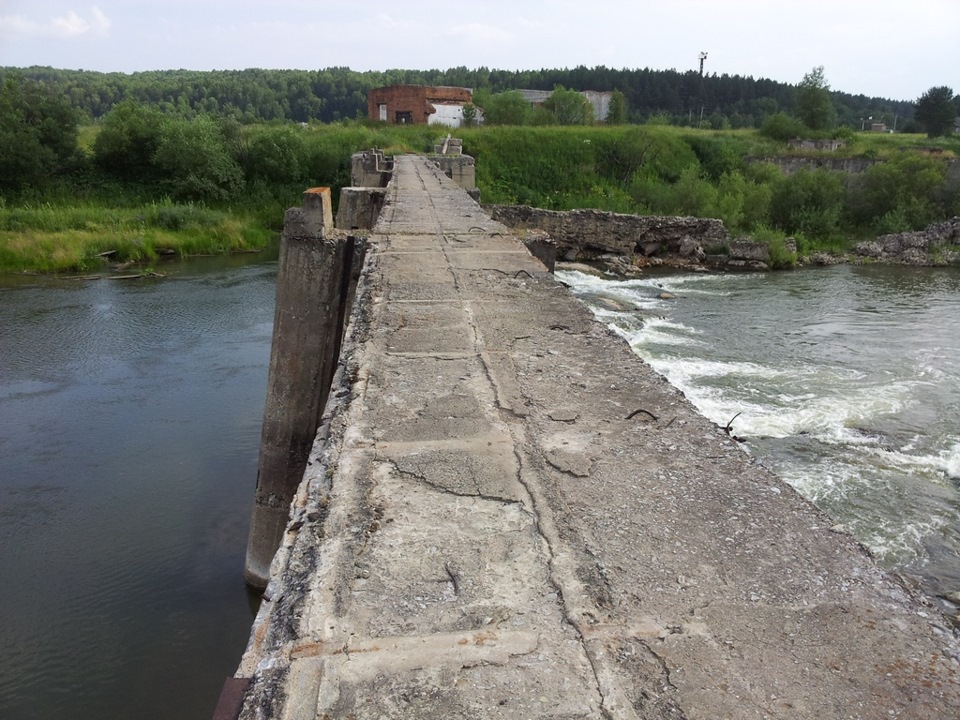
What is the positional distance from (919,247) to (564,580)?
991 inches

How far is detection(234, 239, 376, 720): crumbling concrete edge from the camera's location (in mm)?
1647

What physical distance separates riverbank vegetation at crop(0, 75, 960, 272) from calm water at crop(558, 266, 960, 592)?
5.64m

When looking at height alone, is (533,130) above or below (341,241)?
above

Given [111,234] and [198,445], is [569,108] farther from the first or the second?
[198,445]

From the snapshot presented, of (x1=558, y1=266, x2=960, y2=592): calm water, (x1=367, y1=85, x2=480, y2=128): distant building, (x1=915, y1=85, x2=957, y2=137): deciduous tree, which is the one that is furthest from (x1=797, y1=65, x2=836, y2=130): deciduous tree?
(x1=558, y1=266, x2=960, y2=592): calm water

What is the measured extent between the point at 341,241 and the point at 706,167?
32.3m

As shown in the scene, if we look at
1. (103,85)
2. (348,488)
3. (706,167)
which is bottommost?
(348,488)

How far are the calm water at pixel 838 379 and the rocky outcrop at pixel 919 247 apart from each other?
127 inches

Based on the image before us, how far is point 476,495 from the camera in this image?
8.07ft

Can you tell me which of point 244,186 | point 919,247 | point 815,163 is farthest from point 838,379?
point 815,163

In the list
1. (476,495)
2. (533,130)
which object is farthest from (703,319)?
(533,130)

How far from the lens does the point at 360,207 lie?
34.5 feet

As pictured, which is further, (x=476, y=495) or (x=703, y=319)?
(x=703, y=319)

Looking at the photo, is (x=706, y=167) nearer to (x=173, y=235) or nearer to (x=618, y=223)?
(x=618, y=223)
